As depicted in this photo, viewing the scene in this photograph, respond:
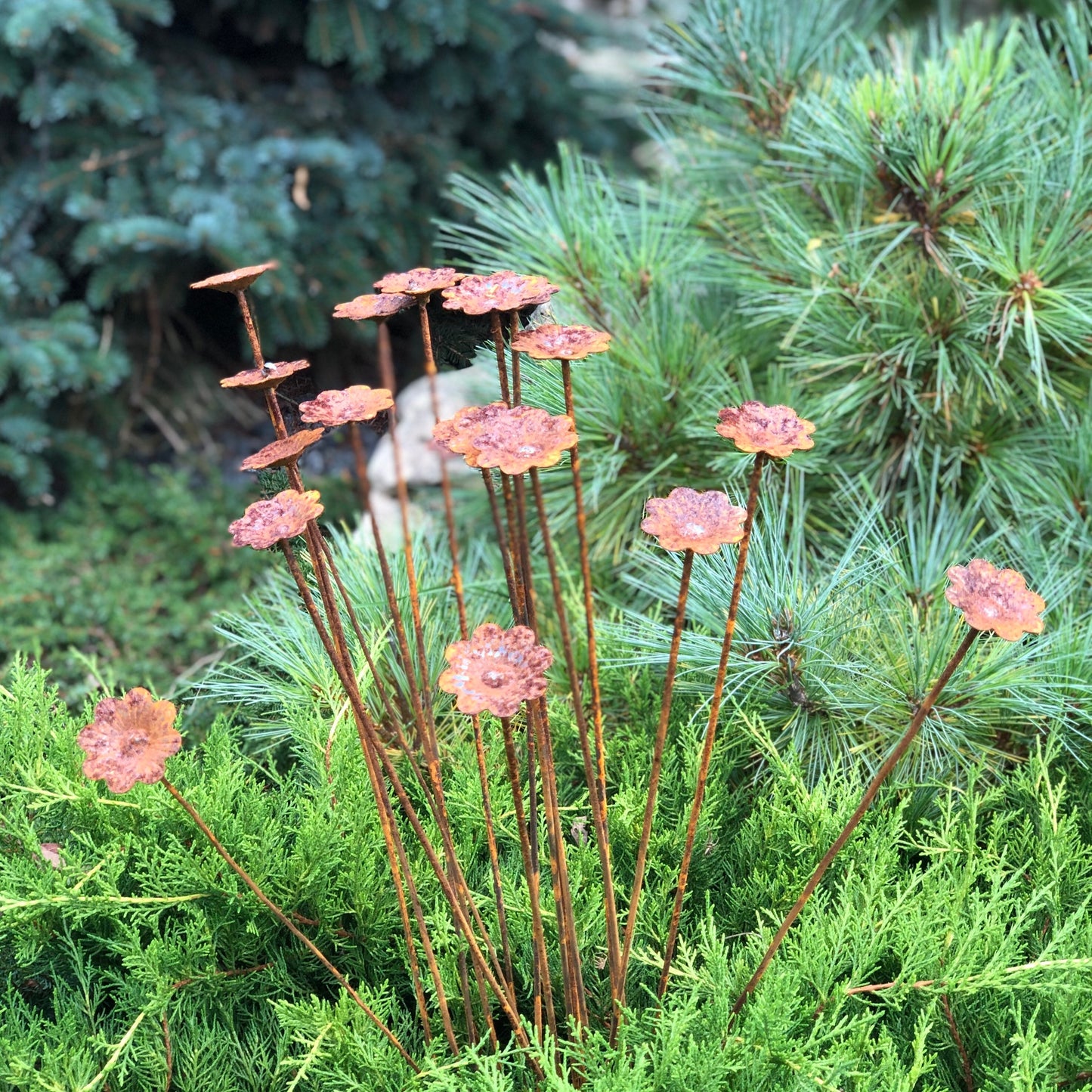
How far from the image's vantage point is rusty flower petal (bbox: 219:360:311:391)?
2.26 ft

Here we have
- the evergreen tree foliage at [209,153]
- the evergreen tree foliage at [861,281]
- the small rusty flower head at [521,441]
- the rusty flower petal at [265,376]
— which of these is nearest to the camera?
the small rusty flower head at [521,441]

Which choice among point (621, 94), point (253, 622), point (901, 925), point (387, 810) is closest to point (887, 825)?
point (901, 925)

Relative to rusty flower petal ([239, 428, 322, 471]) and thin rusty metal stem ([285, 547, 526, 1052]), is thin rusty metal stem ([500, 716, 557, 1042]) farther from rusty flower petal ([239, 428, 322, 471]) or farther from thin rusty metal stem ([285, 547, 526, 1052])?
rusty flower petal ([239, 428, 322, 471])

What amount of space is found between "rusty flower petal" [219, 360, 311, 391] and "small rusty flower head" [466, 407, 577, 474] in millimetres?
154

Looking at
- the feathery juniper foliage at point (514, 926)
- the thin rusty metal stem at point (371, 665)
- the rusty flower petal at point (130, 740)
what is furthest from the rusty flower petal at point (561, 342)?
the feathery juniper foliage at point (514, 926)

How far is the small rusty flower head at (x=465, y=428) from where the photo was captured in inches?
24.6

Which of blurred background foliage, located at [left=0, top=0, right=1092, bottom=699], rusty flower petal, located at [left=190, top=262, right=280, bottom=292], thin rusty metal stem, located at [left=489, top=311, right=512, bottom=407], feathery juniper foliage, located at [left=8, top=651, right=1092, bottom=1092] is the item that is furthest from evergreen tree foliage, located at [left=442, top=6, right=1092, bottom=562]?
rusty flower petal, located at [left=190, top=262, right=280, bottom=292]

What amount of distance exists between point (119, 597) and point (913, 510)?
144 centimetres

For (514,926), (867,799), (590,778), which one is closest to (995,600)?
(867,799)

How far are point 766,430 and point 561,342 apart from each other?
14 cm

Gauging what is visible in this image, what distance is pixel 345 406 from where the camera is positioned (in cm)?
69

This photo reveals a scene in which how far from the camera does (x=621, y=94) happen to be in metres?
2.73

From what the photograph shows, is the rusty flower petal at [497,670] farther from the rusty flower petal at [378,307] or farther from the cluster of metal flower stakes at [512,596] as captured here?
the rusty flower petal at [378,307]

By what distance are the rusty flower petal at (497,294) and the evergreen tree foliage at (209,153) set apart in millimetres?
1432
